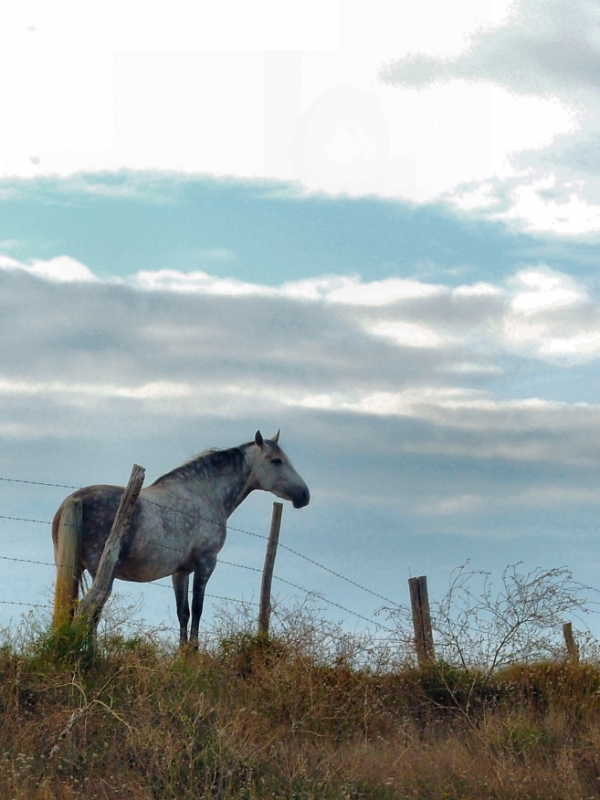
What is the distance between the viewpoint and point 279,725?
769cm

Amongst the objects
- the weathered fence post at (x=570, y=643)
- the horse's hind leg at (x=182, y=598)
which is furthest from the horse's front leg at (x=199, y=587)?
the weathered fence post at (x=570, y=643)

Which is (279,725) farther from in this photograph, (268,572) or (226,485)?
(226,485)

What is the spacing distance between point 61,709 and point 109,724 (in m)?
0.52

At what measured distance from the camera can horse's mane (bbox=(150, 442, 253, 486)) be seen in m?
11.4

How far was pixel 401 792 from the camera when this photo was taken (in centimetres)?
686

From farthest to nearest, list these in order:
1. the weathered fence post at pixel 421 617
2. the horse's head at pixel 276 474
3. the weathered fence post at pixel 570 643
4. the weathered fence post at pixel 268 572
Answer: the horse's head at pixel 276 474, the weathered fence post at pixel 570 643, the weathered fence post at pixel 268 572, the weathered fence post at pixel 421 617

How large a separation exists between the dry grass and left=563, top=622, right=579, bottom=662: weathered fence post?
35cm

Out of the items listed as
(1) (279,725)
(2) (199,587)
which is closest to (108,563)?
(1) (279,725)

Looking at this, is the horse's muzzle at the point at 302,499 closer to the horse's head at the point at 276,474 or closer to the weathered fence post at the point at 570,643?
the horse's head at the point at 276,474

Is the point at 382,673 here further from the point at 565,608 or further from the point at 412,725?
the point at 565,608

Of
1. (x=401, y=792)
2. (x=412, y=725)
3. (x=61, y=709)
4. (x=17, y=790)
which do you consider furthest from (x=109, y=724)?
(x=412, y=725)

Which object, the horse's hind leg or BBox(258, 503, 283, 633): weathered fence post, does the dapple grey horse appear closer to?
the horse's hind leg

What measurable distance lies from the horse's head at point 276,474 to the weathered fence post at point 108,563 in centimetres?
356

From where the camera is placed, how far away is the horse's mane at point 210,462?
1143cm
